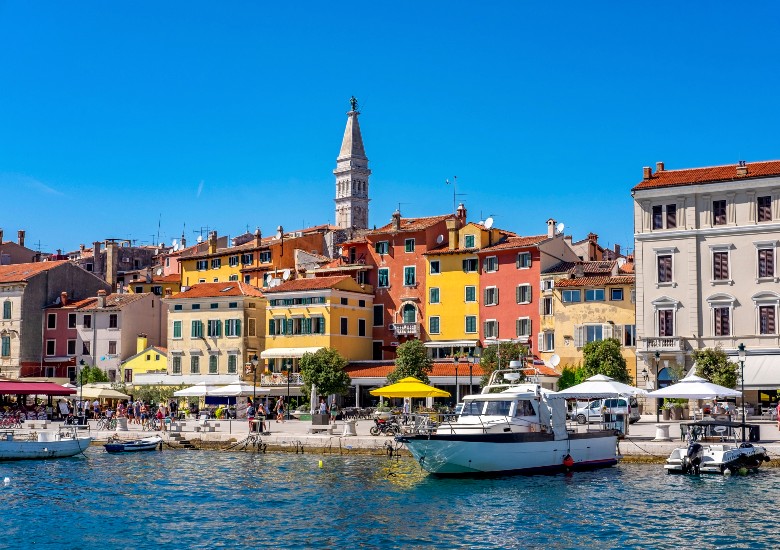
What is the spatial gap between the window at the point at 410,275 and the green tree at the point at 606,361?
15.9 meters

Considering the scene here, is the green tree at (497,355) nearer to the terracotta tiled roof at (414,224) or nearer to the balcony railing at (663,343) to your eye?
the balcony railing at (663,343)

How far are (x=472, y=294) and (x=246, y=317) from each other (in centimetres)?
1561

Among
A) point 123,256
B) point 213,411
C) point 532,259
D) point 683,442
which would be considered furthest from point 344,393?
point 123,256

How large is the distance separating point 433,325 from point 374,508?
40.2m

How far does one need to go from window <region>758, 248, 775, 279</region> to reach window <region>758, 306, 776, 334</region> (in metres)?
1.66

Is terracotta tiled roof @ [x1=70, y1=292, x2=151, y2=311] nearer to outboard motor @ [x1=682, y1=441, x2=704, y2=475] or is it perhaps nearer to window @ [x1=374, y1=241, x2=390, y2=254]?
window @ [x1=374, y1=241, x2=390, y2=254]

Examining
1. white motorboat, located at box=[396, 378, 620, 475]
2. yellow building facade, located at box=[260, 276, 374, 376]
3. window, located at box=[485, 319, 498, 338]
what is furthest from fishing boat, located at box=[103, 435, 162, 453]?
window, located at box=[485, 319, 498, 338]

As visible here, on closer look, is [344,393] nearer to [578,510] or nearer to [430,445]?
[430,445]

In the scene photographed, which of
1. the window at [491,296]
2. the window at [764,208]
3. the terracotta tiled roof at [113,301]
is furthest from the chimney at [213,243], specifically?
the window at [764,208]

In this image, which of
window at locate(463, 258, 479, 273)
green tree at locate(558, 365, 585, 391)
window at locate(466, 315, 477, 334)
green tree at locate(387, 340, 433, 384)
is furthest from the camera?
window at locate(463, 258, 479, 273)

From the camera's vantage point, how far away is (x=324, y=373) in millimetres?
63188

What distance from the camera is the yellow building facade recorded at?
68.8 metres

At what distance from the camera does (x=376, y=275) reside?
→ 238ft

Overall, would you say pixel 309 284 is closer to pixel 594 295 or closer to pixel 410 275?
pixel 410 275
